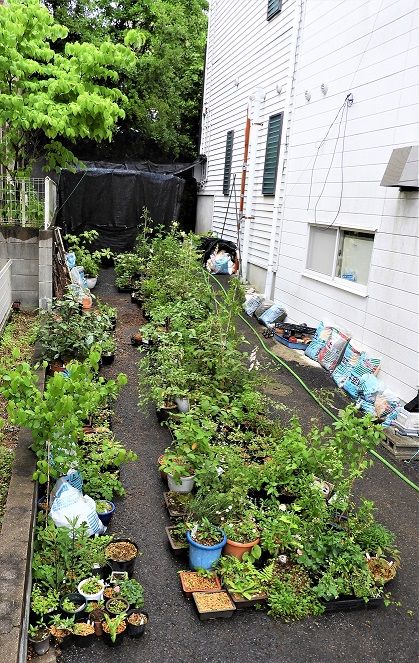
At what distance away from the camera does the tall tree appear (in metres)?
16.5

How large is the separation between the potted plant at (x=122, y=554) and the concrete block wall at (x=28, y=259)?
16.1 ft

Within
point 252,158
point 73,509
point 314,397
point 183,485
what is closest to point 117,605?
point 73,509

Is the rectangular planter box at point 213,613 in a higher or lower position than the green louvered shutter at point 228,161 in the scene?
lower

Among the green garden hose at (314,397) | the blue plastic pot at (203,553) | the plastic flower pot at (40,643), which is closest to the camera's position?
the plastic flower pot at (40,643)

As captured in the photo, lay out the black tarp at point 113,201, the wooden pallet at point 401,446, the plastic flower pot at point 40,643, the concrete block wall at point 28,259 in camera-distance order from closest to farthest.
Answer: the plastic flower pot at point 40,643 < the wooden pallet at point 401,446 < the concrete block wall at point 28,259 < the black tarp at point 113,201

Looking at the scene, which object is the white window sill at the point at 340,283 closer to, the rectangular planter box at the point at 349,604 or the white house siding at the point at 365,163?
the white house siding at the point at 365,163

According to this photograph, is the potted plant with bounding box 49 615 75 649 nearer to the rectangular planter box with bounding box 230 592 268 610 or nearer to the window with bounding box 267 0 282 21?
the rectangular planter box with bounding box 230 592 268 610

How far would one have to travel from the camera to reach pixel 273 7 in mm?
10039

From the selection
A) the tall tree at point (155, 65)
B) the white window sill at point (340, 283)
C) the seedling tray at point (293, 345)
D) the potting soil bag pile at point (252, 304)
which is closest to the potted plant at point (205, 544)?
the white window sill at point (340, 283)

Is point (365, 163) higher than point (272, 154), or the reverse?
point (272, 154)

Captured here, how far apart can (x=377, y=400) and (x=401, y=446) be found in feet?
2.34

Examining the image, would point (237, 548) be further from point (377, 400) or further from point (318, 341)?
point (318, 341)

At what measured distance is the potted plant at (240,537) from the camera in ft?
11.0

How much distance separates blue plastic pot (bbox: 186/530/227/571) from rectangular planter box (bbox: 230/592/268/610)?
256 millimetres
